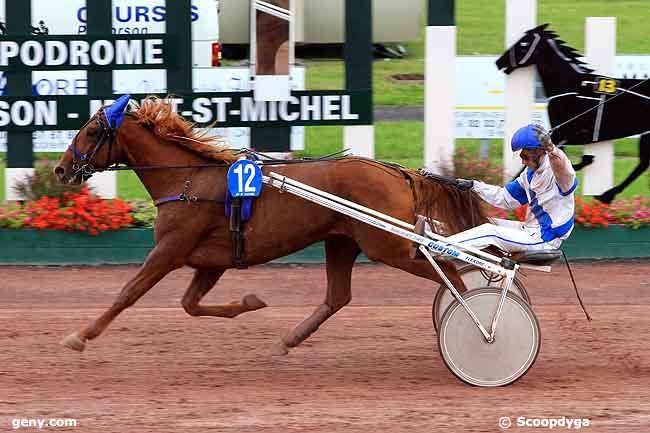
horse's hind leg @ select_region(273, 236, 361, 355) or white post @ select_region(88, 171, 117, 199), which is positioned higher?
white post @ select_region(88, 171, 117, 199)

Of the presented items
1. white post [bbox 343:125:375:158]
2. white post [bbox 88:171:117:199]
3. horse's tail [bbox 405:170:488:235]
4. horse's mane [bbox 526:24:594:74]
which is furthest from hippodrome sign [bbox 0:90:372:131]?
horse's tail [bbox 405:170:488:235]

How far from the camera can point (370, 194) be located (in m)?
6.87

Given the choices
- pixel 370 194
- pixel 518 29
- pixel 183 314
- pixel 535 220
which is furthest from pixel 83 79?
pixel 535 220

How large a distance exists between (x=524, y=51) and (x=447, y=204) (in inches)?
171

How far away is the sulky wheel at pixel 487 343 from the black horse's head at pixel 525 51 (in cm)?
503

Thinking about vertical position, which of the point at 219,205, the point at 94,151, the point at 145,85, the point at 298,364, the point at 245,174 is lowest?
the point at 298,364

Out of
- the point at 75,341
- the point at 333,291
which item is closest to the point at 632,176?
the point at 333,291

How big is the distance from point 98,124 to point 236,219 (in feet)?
3.52

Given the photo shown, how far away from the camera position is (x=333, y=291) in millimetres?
7273

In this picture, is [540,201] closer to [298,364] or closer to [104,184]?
[298,364]

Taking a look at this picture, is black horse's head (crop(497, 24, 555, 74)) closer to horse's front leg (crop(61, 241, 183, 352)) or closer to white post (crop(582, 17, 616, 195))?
white post (crop(582, 17, 616, 195))

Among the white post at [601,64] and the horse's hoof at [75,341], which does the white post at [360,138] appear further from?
the horse's hoof at [75,341]

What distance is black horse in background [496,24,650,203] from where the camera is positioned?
10.9 metres

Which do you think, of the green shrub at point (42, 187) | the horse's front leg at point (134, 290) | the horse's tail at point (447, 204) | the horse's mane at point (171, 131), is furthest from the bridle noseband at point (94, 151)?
the green shrub at point (42, 187)
